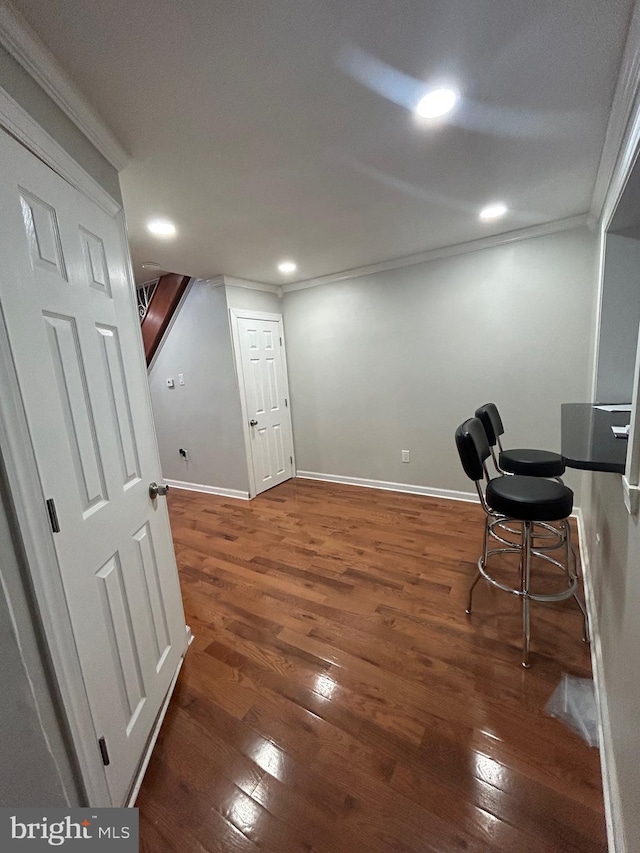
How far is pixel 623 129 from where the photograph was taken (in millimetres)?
1396

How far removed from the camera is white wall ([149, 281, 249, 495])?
3543mm

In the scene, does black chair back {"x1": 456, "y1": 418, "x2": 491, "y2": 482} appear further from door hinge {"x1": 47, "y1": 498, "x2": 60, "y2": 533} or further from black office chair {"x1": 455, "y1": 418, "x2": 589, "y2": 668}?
door hinge {"x1": 47, "y1": 498, "x2": 60, "y2": 533}

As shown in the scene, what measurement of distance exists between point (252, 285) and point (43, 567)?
11.0 feet

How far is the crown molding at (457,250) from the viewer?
8.36 ft

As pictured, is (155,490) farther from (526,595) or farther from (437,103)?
(437,103)

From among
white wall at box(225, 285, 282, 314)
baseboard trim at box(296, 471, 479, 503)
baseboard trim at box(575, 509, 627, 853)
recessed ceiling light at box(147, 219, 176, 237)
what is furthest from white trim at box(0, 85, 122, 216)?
baseboard trim at box(296, 471, 479, 503)

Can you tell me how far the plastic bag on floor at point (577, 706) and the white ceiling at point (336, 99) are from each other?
7.67 feet

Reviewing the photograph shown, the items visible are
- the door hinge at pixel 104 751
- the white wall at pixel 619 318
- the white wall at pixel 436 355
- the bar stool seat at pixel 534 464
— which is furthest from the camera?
the white wall at pixel 436 355

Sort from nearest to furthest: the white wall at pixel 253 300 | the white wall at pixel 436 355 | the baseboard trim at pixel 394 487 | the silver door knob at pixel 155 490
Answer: the silver door knob at pixel 155 490 → the white wall at pixel 436 355 → the baseboard trim at pixel 394 487 → the white wall at pixel 253 300

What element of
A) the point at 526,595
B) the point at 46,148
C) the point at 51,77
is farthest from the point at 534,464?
the point at 51,77

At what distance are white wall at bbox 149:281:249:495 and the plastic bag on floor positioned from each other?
117 inches

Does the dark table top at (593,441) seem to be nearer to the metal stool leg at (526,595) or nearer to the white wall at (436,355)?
the metal stool leg at (526,595)

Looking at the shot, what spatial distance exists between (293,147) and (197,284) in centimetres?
237

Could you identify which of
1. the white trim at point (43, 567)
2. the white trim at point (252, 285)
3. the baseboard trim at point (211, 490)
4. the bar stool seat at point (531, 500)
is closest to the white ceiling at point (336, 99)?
the white trim at point (43, 567)
